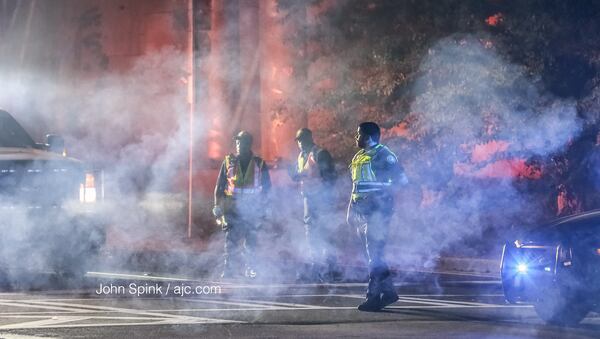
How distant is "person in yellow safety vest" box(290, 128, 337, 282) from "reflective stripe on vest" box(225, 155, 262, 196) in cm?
43

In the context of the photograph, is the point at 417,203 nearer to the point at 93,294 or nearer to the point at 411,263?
the point at 411,263

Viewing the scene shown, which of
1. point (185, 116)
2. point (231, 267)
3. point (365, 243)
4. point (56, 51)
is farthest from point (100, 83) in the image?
point (365, 243)

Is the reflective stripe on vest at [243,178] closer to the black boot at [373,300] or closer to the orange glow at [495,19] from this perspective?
the black boot at [373,300]

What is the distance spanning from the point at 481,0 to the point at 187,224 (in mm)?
8089

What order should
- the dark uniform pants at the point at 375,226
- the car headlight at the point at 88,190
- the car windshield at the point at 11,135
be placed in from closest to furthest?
the dark uniform pants at the point at 375,226
the car headlight at the point at 88,190
the car windshield at the point at 11,135

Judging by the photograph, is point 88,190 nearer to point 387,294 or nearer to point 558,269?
point 387,294

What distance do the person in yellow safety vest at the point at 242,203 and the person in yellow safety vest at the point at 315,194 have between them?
0.46 metres

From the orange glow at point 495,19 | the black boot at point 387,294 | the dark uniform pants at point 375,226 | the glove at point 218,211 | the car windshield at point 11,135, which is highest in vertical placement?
the orange glow at point 495,19

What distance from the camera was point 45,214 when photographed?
1426 centimetres

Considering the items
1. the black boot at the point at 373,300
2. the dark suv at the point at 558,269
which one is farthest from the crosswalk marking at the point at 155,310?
the dark suv at the point at 558,269

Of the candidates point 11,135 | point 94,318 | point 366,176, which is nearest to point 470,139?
point 11,135

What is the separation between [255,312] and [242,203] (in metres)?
3.89

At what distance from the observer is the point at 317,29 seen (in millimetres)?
19844

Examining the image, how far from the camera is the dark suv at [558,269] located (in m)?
9.70
